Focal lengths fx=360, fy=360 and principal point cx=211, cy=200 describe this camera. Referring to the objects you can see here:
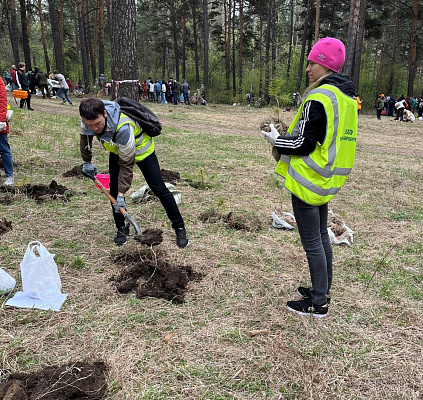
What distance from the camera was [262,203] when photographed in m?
5.21

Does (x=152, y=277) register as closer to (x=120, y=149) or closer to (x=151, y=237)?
(x=151, y=237)

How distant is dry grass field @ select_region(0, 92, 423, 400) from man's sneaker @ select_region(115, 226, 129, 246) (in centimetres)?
7

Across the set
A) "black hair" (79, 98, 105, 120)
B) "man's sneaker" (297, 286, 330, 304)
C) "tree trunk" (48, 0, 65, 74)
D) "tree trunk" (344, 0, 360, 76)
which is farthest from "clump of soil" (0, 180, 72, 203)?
"tree trunk" (48, 0, 65, 74)

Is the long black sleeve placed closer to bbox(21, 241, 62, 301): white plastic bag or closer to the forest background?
bbox(21, 241, 62, 301): white plastic bag

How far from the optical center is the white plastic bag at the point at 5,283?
106 inches

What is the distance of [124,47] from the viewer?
7.05 meters

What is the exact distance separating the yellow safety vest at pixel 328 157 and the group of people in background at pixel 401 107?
69.2 feet

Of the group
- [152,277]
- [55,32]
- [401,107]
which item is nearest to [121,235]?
[152,277]

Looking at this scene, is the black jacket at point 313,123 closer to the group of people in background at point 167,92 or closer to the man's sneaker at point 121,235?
the man's sneaker at point 121,235

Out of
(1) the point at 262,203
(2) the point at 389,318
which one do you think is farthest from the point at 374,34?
(2) the point at 389,318

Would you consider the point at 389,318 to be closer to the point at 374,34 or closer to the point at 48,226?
the point at 48,226

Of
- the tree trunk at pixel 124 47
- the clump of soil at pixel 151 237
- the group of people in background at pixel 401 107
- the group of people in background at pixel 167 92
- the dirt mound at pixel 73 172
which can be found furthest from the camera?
the group of people in background at pixel 167 92

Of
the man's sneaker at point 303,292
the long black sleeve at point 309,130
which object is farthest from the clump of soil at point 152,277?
the long black sleeve at point 309,130

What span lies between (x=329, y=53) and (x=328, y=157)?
632 mm
